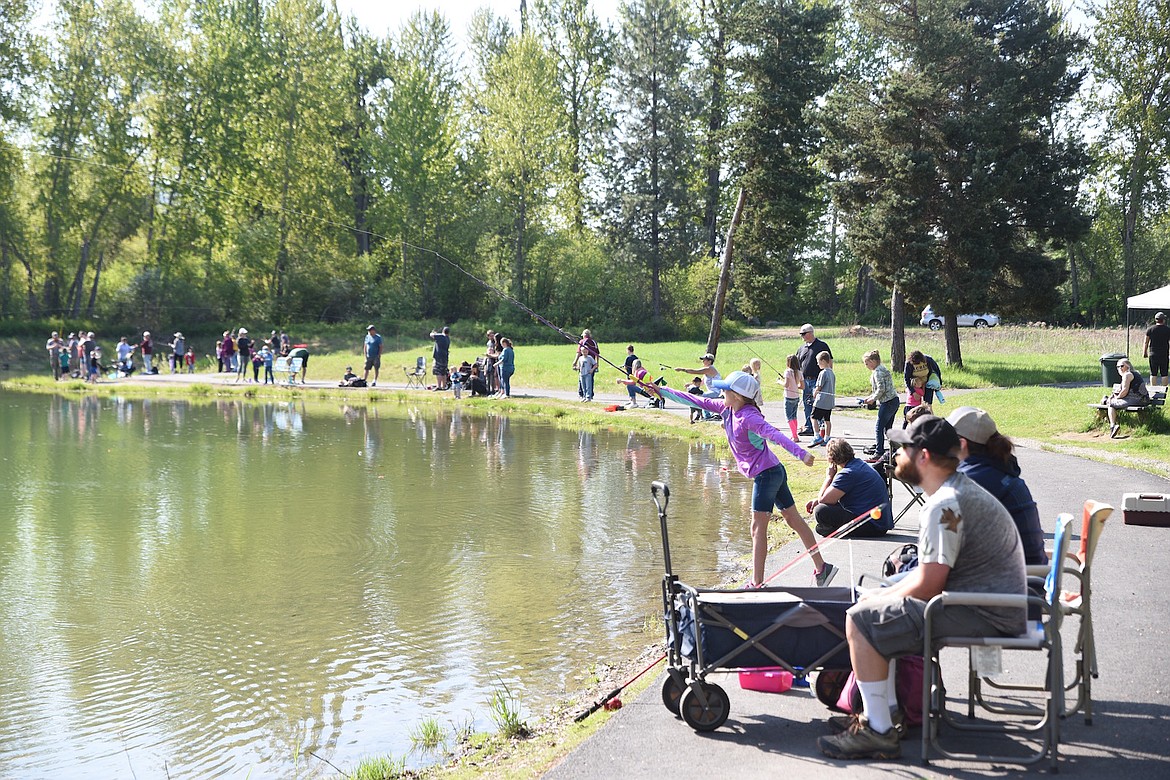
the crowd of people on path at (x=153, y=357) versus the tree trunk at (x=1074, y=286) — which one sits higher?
the tree trunk at (x=1074, y=286)

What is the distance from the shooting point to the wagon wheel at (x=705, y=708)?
5.68m

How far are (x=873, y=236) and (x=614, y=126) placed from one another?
113 feet

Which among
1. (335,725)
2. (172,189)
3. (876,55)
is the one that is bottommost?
(335,725)

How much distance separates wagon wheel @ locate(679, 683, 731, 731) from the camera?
224 inches

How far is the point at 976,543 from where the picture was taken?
16.6ft

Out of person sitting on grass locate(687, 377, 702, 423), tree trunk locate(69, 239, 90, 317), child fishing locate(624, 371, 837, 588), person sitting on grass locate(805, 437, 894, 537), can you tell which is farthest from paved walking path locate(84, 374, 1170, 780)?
tree trunk locate(69, 239, 90, 317)

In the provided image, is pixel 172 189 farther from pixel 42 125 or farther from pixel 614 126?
pixel 614 126

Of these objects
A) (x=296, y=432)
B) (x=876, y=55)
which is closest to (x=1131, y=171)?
(x=876, y=55)

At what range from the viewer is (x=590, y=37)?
2657 inches

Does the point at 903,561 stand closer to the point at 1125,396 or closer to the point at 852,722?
the point at 852,722

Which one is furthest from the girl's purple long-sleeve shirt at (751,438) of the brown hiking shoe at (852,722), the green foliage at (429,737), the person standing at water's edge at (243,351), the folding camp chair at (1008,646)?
the person standing at water's edge at (243,351)

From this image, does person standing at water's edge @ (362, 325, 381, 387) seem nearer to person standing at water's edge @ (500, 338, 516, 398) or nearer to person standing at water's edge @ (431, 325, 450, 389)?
person standing at water's edge @ (431, 325, 450, 389)

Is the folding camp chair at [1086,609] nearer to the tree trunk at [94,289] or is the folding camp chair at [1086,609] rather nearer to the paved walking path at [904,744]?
the paved walking path at [904,744]

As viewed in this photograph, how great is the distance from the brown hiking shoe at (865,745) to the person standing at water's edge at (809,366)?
1442 cm
